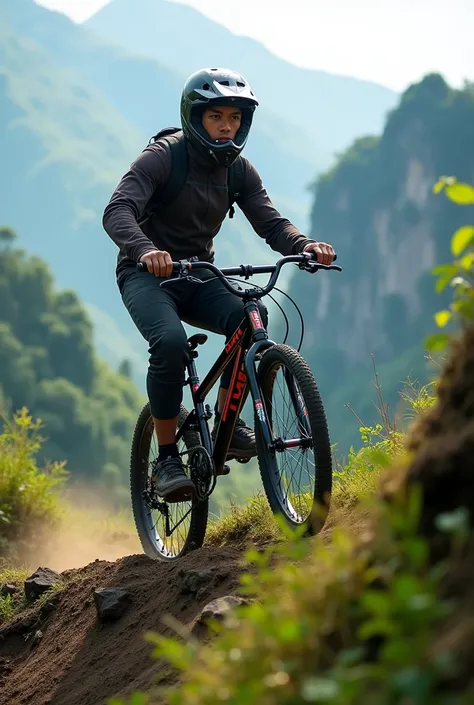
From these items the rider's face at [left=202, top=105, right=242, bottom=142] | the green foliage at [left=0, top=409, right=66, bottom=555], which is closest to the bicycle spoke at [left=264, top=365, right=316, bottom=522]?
the rider's face at [left=202, top=105, right=242, bottom=142]

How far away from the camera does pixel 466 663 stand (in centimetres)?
173

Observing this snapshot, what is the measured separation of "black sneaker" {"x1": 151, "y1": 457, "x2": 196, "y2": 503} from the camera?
5.23m

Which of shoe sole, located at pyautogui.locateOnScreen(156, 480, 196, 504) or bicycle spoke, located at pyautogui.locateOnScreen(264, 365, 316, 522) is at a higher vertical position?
shoe sole, located at pyautogui.locateOnScreen(156, 480, 196, 504)

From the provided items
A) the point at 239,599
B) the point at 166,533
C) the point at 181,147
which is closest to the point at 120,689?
the point at 239,599

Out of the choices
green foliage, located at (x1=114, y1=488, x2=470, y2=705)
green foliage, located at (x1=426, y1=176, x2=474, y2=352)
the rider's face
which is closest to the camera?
green foliage, located at (x1=114, y1=488, x2=470, y2=705)

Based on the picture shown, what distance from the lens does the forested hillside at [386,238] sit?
105312 millimetres

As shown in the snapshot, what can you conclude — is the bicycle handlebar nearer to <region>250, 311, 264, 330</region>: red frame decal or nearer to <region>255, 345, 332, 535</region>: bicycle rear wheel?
<region>250, 311, 264, 330</region>: red frame decal

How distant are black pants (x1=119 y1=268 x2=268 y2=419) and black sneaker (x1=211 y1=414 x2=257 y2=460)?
236 millimetres

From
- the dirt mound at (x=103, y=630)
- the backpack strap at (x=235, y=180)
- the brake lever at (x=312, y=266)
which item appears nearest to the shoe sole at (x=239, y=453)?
the dirt mound at (x=103, y=630)

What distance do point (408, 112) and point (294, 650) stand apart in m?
110

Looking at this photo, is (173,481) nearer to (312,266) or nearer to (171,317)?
(171,317)

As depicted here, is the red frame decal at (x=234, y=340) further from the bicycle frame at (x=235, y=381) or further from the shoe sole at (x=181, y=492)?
the shoe sole at (x=181, y=492)

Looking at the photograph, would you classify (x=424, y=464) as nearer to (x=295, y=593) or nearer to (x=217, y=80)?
(x=295, y=593)

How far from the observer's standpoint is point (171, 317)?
5.11m
